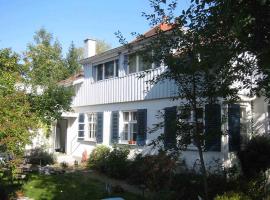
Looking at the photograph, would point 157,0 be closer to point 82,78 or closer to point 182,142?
point 182,142

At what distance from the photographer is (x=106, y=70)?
779 inches

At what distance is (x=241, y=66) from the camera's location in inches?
274

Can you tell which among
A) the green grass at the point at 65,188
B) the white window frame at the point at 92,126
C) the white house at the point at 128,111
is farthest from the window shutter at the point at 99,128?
the green grass at the point at 65,188

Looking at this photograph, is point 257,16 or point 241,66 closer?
point 257,16

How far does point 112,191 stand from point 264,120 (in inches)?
265

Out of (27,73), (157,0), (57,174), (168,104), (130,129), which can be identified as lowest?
(57,174)

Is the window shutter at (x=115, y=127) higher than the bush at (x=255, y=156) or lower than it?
higher

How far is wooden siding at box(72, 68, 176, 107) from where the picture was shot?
15.2m

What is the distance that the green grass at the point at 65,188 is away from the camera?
10551mm

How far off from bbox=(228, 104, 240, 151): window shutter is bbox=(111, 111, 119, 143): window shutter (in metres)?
6.95

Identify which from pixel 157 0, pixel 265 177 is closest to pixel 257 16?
pixel 157 0

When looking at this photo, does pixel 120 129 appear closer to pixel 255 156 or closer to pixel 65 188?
pixel 65 188

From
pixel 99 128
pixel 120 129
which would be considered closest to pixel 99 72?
pixel 99 128

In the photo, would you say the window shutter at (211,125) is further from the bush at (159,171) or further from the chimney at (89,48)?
the chimney at (89,48)
